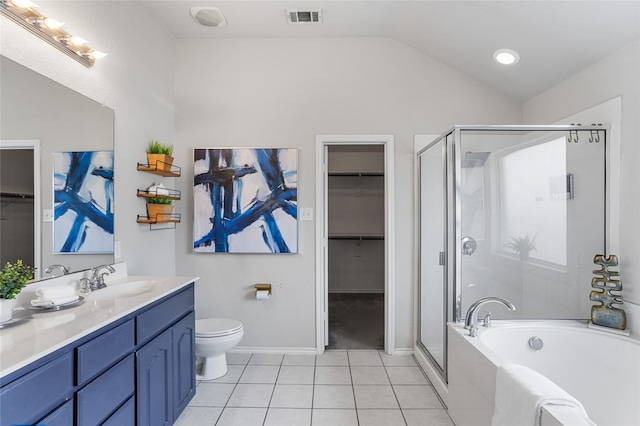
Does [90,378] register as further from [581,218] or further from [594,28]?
[594,28]

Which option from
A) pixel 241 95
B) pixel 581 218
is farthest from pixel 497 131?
pixel 241 95

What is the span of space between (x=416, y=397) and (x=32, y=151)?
2790 mm

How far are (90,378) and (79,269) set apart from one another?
88 centimetres

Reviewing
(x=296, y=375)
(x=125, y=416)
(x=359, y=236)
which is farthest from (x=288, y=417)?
(x=359, y=236)

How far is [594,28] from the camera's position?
1890 mm

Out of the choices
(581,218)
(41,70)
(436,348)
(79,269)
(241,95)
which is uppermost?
(241,95)

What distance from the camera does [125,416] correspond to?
1438 millimetres

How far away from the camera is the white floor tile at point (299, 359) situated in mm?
2764

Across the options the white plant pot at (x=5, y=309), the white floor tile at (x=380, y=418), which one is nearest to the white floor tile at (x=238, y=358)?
the white floor tile at (x=380, y=418)

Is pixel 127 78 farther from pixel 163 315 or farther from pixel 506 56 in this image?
pixel 506 56

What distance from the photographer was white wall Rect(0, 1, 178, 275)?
5.60 feet

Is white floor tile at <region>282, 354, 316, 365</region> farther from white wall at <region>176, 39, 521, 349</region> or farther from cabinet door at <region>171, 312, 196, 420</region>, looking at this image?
cabinet door at <region>171, 312, 196, 420</region>

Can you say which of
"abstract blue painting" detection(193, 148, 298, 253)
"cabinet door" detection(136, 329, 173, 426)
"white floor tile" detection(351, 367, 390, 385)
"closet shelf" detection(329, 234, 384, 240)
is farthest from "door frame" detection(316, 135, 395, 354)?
"closet shelf" detection(329, 234, 384, 240)

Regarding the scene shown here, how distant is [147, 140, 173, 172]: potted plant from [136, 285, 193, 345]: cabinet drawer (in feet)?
3.33
